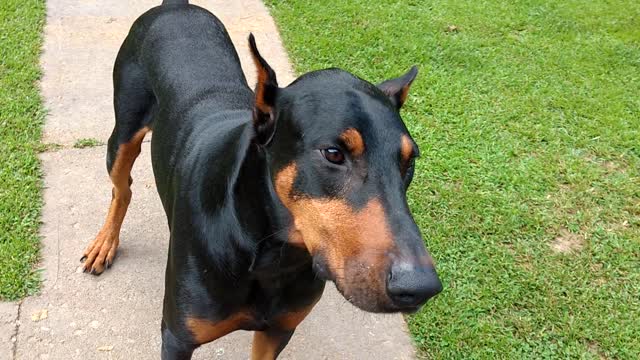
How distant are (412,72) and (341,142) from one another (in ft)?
2.39

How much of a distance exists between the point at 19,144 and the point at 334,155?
3556mm

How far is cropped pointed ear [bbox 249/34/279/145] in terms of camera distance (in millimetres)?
2248

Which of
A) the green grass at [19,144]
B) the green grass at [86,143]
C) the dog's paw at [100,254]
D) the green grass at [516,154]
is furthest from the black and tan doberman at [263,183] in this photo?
the green grass at [516,154]

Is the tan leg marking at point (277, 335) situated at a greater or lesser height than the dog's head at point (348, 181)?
lesser

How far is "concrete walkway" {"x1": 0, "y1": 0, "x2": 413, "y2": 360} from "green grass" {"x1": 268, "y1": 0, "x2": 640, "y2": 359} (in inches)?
18.4

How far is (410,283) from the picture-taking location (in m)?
1.83

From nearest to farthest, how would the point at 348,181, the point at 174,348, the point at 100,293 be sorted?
1. the point at 348,181
2. the point at 174,348
3. the point at 100,293

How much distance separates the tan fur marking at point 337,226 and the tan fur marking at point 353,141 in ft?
0.55

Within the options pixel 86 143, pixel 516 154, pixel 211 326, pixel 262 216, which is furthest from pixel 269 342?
pixel 516 154

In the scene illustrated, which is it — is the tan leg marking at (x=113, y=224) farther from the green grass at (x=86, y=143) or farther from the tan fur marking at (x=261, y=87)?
the tan fur marking at (x=261, y=87)

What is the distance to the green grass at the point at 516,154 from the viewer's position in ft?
13.1

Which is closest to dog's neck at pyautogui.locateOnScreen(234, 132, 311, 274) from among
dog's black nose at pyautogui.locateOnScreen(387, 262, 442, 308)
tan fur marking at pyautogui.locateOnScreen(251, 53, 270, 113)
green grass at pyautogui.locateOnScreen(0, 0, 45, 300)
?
tan fur marking at pyautogui.locateOnScreen(251, 53, 270, 113)

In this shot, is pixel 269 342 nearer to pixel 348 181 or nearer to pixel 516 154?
pixel 348 181

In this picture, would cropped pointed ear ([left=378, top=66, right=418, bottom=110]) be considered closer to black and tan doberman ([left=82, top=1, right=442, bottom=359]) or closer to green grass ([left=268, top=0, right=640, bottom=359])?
black and tan doberman ([left=82, top=1, right=442, bottom=359])
